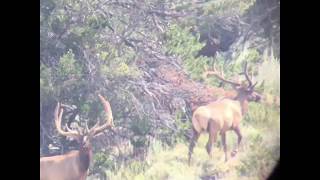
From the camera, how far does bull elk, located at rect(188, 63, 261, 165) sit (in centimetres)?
281

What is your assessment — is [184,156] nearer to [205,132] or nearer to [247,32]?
[205,132]

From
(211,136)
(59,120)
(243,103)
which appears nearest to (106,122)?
(59,120)

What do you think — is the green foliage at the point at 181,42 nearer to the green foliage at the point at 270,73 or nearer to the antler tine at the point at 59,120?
the green foliage at the point at 270,73

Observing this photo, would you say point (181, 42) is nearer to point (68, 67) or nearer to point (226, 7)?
point (226, 7)

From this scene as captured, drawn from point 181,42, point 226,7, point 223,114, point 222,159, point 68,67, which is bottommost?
point 222,159

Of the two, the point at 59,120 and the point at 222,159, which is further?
the point at 222,159

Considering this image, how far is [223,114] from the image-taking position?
111 inches

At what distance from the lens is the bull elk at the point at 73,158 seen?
2701 mm

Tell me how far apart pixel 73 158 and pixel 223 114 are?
2.51 feet

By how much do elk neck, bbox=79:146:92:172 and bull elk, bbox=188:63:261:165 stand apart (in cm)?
49

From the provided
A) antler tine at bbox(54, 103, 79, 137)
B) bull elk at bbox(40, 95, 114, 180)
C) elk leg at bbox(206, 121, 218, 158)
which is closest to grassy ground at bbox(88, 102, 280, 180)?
elk leg at bbox(206, 121, 218, 158)

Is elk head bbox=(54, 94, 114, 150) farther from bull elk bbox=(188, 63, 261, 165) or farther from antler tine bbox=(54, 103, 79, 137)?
bull elk bbox=(188, 63, 261, 165)

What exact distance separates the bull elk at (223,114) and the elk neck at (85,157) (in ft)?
1.62

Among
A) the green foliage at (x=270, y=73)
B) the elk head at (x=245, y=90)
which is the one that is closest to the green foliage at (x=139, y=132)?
the elk head at (x=245, y=90)
